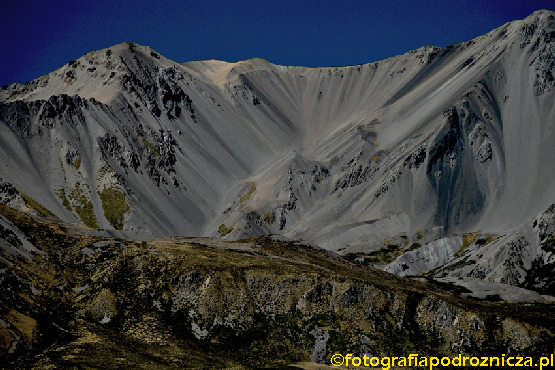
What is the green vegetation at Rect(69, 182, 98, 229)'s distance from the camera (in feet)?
593

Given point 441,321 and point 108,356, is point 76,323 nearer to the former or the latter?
point 108,356

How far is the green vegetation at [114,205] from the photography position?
186m

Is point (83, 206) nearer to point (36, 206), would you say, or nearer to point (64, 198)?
point (64, 198)

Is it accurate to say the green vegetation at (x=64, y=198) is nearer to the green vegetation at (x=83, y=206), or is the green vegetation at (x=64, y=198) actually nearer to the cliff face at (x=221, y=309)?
the green vegetation at (x=83, y=206)

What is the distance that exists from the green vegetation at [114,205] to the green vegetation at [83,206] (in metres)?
4.65

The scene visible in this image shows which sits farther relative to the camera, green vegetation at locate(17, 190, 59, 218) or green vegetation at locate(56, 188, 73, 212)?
green vegetation at locate(56, 188, 73, 212)

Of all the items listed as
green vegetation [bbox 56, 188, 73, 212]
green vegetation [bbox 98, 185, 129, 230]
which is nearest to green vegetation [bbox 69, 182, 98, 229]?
green vegetation [bbox 56, 188, 73, 212]

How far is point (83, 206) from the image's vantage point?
187 meters

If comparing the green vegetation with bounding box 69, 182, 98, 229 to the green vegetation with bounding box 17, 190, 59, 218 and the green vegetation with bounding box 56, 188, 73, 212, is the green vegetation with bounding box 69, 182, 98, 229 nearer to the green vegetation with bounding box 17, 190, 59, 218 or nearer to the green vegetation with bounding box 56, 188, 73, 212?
the green vegetation with bounding box 56, 188, 73, 212

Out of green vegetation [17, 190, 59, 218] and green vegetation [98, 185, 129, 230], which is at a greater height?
A: green vegetation [98, 185, 129, 230]

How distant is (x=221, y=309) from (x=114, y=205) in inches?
5166

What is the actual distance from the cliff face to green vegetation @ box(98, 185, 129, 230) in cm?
10675

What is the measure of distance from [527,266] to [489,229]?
36.3m

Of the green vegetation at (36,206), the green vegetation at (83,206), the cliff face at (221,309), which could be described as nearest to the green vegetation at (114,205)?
the green vegetation at (83,206)
